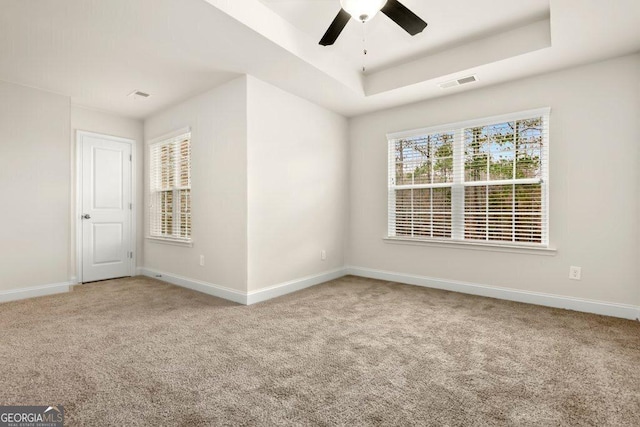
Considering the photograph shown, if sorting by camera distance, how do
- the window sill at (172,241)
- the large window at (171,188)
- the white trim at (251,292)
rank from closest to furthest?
the white trim at (251,292), the window sill at (172,241), the large window at (171,188)

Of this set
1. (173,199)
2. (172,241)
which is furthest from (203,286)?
(173,199)

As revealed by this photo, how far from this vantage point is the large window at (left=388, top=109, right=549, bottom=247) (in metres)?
3.56

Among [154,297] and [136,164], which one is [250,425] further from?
[136,164]

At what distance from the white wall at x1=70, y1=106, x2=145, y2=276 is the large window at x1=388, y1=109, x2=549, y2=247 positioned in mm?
3978

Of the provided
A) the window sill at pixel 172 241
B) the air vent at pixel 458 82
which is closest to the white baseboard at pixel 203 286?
the window sill at pixel 172 241

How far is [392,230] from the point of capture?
4.68 m

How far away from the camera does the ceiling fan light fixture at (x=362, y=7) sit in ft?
7.07

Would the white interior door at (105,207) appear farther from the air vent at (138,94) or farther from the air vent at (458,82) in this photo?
the air vent at (458,82)

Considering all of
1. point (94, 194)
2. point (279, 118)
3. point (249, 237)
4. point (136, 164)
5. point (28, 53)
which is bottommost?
point (249, 237)

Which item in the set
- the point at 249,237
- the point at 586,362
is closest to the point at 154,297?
the point at 249,237

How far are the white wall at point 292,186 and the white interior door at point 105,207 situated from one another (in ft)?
9.01

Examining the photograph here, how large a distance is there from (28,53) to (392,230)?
14.7 feet

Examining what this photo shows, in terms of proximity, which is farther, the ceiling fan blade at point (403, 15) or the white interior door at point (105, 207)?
the white interior door at point (105, 207)

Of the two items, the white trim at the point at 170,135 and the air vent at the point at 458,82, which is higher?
the air vent at the point at 458,82
